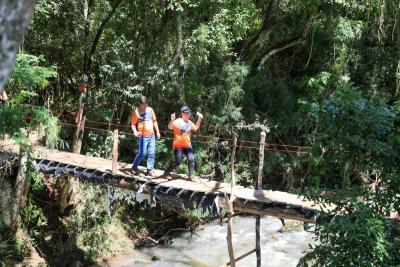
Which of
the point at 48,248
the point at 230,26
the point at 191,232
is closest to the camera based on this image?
the point at 48,248

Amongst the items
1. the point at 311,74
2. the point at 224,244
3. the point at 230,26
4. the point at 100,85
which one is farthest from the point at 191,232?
the point at 311,74

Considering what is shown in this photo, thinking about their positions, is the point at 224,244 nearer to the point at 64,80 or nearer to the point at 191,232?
the point at 191,232

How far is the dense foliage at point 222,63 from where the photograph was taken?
1034 cm

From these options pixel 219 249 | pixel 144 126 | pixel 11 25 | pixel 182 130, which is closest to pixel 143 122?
pixel 144 126

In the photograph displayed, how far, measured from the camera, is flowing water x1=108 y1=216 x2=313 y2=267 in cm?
982

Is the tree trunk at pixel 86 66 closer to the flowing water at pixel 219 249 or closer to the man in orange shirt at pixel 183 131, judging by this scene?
the flowing water at pixel 219 249

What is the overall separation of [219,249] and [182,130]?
433cm

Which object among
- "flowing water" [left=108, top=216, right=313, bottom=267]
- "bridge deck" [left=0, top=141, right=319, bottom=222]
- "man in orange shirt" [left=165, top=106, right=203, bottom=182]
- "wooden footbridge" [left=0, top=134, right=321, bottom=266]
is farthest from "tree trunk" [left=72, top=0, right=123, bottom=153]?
"man in orange shirt" [left=165, top=106, right=203, bottom=182]

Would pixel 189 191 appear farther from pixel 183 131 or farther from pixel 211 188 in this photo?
pixel 183 131

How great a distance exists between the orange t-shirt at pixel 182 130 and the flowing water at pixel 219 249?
11.5ft

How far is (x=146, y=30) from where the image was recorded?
11.1 meters

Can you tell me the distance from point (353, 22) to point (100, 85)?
20.9 ft

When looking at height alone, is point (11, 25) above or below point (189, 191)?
above

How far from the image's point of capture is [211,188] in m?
7.20
